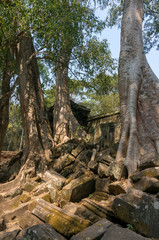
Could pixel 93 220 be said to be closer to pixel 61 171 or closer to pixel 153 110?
pixel 61 171

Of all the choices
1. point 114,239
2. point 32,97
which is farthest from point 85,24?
point 114,239

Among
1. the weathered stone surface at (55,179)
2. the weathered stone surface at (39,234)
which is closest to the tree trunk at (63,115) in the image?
the weathered stone surface at (55,179)

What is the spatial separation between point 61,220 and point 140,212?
106 centimetres

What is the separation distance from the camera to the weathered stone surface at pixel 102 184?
10.8 feet

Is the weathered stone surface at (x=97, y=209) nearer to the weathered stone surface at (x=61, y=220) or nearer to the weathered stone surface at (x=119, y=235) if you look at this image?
the weathered stone surface at (x=61, y=220)

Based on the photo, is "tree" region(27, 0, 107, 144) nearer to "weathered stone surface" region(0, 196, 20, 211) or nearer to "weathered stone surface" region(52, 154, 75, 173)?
"weathered stone surface" region(52, 154, 75, 173)

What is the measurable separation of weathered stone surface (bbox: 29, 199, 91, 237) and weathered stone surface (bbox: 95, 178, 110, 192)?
39.3 inches

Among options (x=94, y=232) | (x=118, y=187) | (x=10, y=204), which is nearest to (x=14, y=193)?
(x=10, y=204)

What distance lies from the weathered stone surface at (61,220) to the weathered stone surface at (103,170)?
123cm

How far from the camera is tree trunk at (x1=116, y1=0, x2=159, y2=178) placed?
3.74 m

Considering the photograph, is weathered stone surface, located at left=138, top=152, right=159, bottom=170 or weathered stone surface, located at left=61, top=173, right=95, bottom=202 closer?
weathered stone surface, located at left=138, top=152, right=159, bottom=170

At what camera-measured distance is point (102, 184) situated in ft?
11.1

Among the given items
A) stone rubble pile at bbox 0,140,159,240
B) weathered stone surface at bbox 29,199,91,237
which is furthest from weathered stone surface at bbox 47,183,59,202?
weathered stone surface at bbox 29,199,91,237

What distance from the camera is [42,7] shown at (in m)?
5.10
